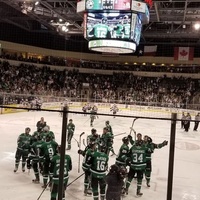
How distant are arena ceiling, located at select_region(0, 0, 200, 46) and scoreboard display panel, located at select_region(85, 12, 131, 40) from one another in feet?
15.4

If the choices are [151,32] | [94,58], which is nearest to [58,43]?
[94,58]

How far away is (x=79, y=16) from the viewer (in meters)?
21.0

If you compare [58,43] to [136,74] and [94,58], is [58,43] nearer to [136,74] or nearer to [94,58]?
[94,58]

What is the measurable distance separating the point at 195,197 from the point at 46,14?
17746 millimetres

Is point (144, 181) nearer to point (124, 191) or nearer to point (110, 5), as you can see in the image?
point (124, 191)

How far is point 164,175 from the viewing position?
28.3 feet

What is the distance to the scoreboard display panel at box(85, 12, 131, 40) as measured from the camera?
1258 cm

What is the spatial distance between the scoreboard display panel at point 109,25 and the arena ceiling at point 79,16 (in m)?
4.69

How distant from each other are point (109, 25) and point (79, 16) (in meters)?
8.84

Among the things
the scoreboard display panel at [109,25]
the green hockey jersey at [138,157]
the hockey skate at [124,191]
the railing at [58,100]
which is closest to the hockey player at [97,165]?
the green hockey jersey at [138,157]

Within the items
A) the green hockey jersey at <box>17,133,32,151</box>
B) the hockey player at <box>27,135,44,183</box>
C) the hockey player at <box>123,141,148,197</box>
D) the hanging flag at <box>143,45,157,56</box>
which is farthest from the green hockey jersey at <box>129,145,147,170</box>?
the hanging flag at <box>143,45,157,56</box>

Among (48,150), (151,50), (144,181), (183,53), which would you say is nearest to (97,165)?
(48,150)

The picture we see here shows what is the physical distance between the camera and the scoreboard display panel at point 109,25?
1258 cm

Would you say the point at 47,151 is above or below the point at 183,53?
below
